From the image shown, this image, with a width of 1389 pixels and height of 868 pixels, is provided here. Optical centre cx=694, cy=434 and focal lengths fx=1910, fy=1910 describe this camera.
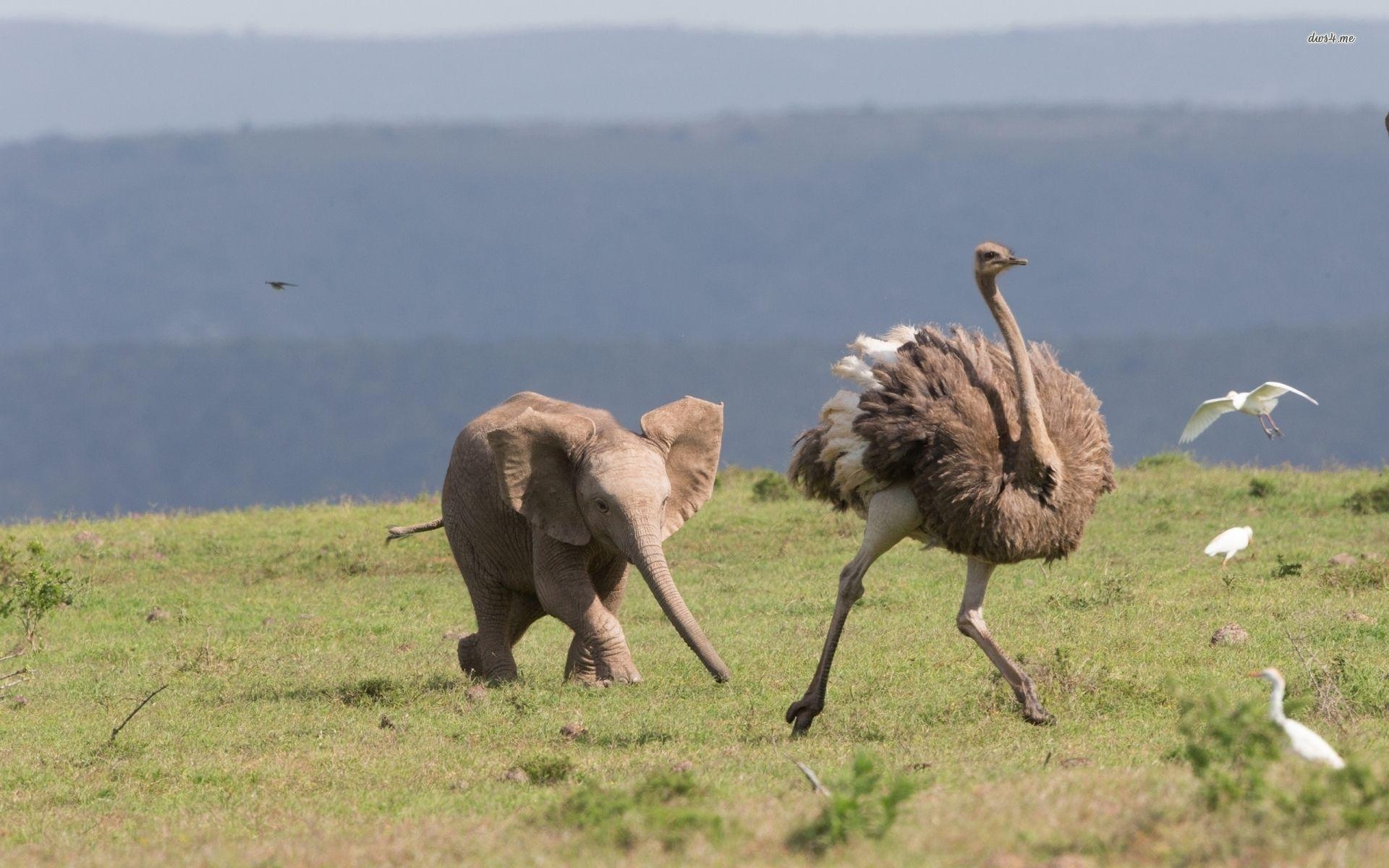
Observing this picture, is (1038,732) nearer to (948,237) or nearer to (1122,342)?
(1122,342)

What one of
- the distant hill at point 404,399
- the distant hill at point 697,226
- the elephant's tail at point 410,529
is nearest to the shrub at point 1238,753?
the elephant's tail at point 410,529

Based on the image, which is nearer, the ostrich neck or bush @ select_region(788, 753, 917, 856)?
bush @ select_region(788, 753, 917, 856)

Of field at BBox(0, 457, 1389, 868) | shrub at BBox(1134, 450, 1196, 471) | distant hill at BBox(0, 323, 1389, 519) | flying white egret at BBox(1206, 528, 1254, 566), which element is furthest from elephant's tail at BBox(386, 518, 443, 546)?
distant hill at BBox(0, 323, 1389, 519)

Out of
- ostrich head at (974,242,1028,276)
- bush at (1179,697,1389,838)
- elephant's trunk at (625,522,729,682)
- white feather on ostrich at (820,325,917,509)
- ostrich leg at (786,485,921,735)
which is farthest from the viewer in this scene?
elephant's trunk at (625,522,729,682)

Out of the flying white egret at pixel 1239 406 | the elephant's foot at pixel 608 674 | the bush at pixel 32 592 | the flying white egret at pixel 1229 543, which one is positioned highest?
the flying white egret at pixel 1239 406

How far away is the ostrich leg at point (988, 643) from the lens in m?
10.1

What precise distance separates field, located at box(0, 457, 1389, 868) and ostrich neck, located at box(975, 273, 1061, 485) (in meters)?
1.33

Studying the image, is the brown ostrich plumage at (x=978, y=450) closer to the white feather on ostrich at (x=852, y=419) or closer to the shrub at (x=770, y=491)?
the white feather on ostrich at (x=852, y=419)

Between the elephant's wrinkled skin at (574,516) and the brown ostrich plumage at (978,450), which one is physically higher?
the brown ostrich plumage at (978,450)

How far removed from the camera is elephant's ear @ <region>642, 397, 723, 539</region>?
12750mm

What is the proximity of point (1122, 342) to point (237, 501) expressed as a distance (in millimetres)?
63524

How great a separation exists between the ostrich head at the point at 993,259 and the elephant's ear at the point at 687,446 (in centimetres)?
291

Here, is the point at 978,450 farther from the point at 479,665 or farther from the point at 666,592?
the point at 479,665

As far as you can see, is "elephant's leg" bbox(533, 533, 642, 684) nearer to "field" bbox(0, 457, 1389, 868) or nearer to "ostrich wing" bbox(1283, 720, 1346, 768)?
"field" bbox(0, 457, 1389, 868)
